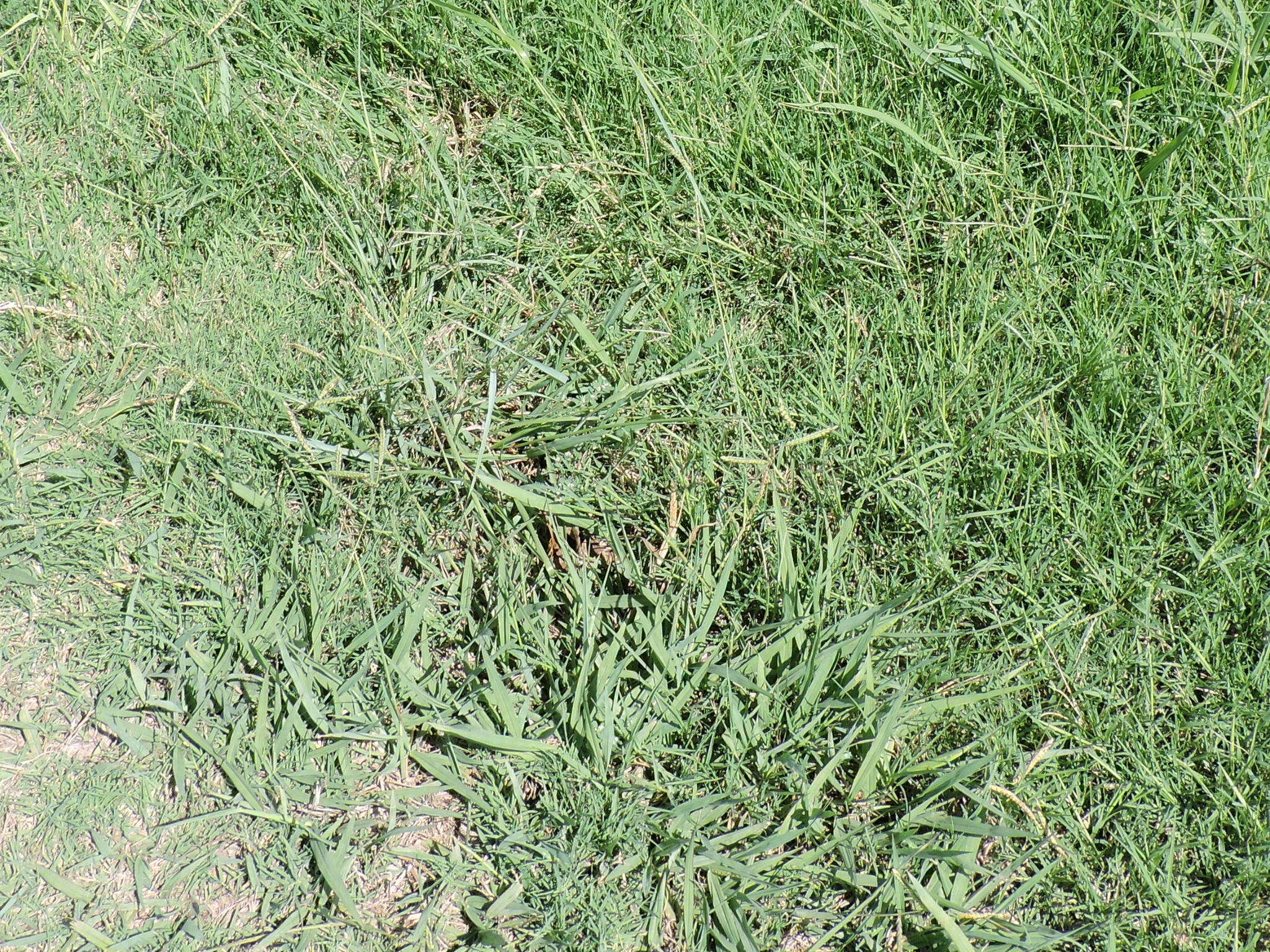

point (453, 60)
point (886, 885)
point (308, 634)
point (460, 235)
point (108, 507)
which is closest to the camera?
point (886, 885)

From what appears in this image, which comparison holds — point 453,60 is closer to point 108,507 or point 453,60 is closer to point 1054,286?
point 108,507

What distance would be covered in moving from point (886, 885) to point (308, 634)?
1174 mm

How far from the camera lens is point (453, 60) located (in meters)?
2.58

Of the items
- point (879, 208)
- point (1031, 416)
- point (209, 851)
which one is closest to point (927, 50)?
point (879, 208)

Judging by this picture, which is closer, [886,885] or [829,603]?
[886,885]

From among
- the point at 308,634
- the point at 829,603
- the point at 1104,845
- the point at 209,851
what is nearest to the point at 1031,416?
the point at 829,603

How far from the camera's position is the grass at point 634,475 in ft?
6.21

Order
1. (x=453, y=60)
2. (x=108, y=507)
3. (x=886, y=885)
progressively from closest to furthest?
(x=886, y=885)
(x=108, y=507)
(x=453, y=60)

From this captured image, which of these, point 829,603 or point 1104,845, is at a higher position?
point 829,603

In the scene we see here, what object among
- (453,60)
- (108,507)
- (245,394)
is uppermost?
(453,60)

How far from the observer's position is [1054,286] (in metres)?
2.28

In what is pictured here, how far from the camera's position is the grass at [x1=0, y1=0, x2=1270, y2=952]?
6.21ft

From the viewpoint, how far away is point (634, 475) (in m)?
2.21

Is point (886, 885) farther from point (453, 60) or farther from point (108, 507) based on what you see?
point (453, 60)
